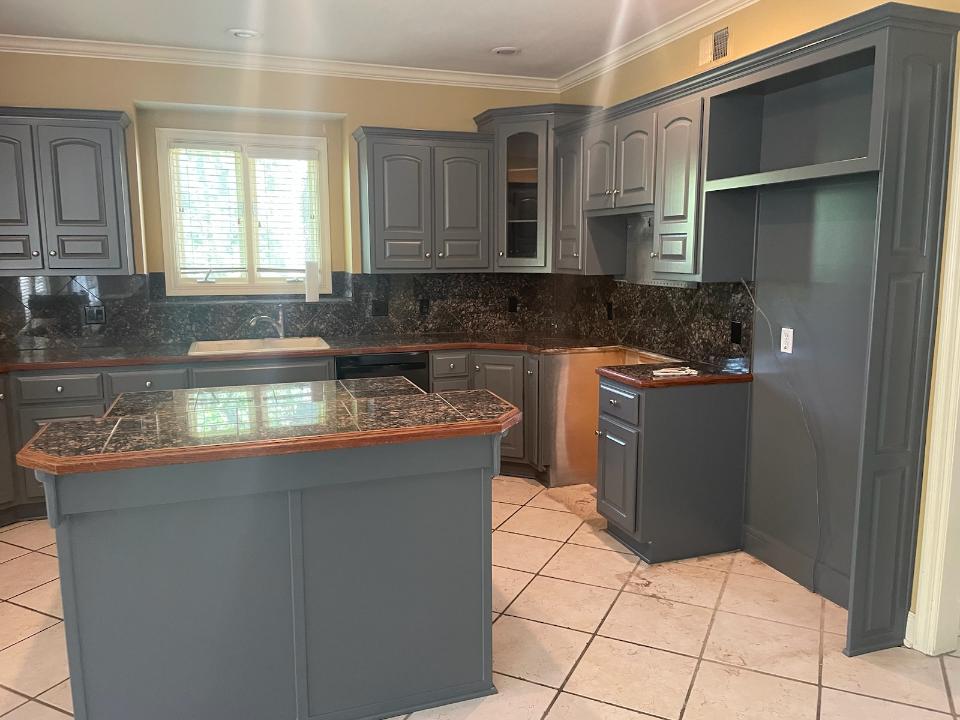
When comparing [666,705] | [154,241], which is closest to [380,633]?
[666,705]

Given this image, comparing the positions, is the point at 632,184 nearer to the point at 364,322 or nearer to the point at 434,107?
the point at 434,107

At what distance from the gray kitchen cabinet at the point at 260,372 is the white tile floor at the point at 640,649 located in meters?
1.19

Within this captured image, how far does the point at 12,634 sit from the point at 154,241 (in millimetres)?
2591

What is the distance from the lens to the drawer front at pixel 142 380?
4031mm

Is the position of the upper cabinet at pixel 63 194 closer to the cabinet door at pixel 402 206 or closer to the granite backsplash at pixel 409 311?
the granite backsplash at pixel 409 311

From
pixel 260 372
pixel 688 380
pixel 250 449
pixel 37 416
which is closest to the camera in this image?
pixel 250 449

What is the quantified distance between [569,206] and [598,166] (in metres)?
0.41

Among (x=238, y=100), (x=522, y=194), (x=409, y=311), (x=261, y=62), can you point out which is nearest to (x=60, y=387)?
(x=238, y=100)

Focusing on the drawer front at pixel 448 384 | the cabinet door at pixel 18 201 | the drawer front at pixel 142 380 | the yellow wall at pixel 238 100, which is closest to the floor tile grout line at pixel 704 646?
the drawer front at pixel 448 384

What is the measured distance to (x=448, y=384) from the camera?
4660mm

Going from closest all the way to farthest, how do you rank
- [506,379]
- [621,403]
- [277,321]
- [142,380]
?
1. [621,403]
2. [142,380]
3. [506,379]
4. [277,321]

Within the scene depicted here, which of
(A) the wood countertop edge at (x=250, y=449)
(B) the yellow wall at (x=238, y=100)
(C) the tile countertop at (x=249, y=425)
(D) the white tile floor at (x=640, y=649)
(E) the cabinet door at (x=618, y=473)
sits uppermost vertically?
(B) the yellow wall at (x=238, y=100)

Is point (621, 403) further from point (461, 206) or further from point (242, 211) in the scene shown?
point (242, 211)

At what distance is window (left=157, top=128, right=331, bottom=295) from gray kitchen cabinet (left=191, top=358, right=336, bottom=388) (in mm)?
789
